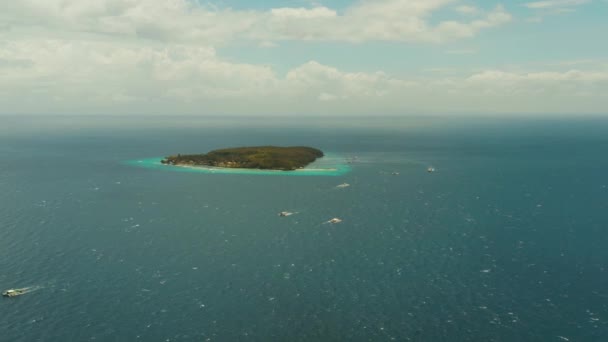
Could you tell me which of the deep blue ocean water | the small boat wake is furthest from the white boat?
the deep blue ocean water

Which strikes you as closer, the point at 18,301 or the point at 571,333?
the point at 571,333

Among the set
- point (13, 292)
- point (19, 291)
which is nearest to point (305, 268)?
point (19, 291)

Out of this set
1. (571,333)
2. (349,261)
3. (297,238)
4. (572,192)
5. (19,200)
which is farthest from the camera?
(572,192)

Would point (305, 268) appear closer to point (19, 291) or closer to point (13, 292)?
point (19, 291)

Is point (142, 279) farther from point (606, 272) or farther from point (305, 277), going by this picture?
point (606, 272)

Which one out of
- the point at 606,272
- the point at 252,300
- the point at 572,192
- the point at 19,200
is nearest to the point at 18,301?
the point at 252,300

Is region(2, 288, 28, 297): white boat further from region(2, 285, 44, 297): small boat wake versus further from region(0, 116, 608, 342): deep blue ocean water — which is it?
region(0, 116, 608, 342): deep blue ocean water

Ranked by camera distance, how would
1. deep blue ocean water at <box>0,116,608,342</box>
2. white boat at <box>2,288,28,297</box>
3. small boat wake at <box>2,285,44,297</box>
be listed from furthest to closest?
small boat wake at <box>2,285,44,297</box>, white boat at <box>2,288,28,297</box>, deep blue ocean water at <box>0,116,608,342</box>

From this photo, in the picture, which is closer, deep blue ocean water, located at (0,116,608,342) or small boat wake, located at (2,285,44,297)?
deep blue ocean water, located at (0,116,608,342)

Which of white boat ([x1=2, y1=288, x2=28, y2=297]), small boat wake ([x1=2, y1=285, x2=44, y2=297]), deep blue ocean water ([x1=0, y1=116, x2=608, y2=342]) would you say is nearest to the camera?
deep blue ocean water ([x1=0, y1=116, x2=608, y2=342])

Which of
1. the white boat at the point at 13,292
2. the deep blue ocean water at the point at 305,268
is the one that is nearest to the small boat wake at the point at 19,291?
the white boat at the point at 13,292

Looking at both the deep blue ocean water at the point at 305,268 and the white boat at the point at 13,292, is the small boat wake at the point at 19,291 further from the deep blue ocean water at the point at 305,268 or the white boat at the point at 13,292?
the deep blue ocean water at the point at 305,268
